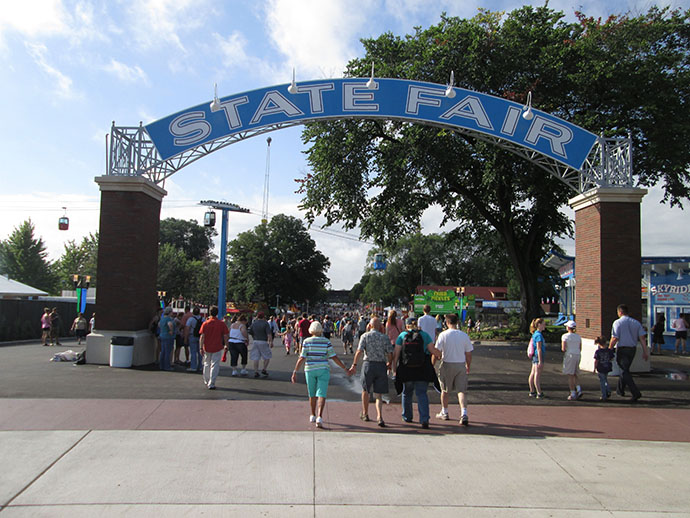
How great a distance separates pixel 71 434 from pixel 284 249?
212 feet

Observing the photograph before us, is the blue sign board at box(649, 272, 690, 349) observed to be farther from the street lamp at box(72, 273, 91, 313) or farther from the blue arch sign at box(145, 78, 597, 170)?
the street lamp at box(72, 273, 91, 313)

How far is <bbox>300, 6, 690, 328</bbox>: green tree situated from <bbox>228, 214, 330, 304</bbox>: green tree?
46.8m

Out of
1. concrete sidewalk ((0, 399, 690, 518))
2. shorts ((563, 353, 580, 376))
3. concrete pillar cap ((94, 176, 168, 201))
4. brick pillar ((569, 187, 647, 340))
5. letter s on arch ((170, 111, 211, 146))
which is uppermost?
letter s on arch ((170, 111, 211, 146))

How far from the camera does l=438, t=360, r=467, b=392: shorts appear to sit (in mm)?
8461

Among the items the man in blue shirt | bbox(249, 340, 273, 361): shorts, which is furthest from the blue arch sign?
bbox(249, 340, 273, 361): shorts

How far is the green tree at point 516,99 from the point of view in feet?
67.2

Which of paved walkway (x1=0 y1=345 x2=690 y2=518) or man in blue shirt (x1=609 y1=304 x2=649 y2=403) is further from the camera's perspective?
man in blue shirt (x1=609 y1=304 x2=649 y2=403)

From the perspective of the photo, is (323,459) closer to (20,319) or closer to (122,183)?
(122,183)

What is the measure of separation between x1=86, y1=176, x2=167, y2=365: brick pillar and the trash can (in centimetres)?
28

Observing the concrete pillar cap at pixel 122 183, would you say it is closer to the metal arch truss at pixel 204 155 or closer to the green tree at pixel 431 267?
the metal arch truss at pixel 204 155

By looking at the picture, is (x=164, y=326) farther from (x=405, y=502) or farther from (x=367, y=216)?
(x=367, y=216)

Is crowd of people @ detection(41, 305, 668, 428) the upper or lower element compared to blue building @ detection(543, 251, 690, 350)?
lower

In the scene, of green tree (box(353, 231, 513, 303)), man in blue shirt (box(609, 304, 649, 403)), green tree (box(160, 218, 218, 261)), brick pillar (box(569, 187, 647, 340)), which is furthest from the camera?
green tree (box(160, 218, 218, 261))

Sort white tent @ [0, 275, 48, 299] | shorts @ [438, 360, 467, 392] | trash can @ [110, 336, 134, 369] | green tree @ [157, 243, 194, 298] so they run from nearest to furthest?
shorts @ [438, 360, 467, 392] → trash can @ [110, 336, 134, 369] → white tent @ [0, 275, 48, 299] → green tree @ [157, 243, 194, 298]
